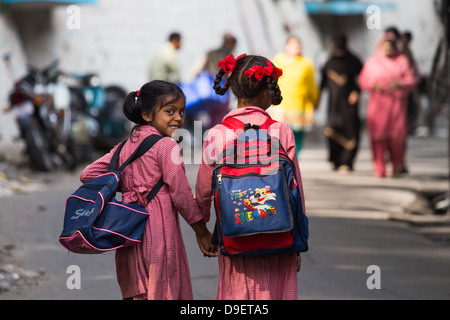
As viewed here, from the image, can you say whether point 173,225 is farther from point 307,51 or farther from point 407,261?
point 307,51

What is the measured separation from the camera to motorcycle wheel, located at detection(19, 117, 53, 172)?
1114 centimetres

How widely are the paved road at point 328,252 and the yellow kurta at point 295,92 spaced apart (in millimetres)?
896

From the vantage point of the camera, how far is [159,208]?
4066 mm

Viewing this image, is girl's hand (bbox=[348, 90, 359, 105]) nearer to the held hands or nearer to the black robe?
the black robe

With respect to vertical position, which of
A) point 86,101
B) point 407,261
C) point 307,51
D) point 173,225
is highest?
point 307,51

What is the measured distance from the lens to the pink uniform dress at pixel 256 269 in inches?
153

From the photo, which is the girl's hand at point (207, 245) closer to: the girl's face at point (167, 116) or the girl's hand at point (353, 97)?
the girl's face at point (167, 116)

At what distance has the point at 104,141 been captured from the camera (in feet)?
44.1

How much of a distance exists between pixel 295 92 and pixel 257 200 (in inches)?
272

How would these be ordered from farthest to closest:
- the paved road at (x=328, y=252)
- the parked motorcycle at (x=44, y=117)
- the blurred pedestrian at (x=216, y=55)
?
the blurred pedestrian at (x=216, y=55), the parked motorcycle at (x=44, y=117), the paved road at (x=328, y=252)

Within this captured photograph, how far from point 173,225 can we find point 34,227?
3.96m

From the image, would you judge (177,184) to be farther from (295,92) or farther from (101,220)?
(295,92)

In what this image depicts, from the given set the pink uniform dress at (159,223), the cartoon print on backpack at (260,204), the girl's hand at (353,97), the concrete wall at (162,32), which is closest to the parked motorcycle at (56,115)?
the concrete wall at (162,32)
